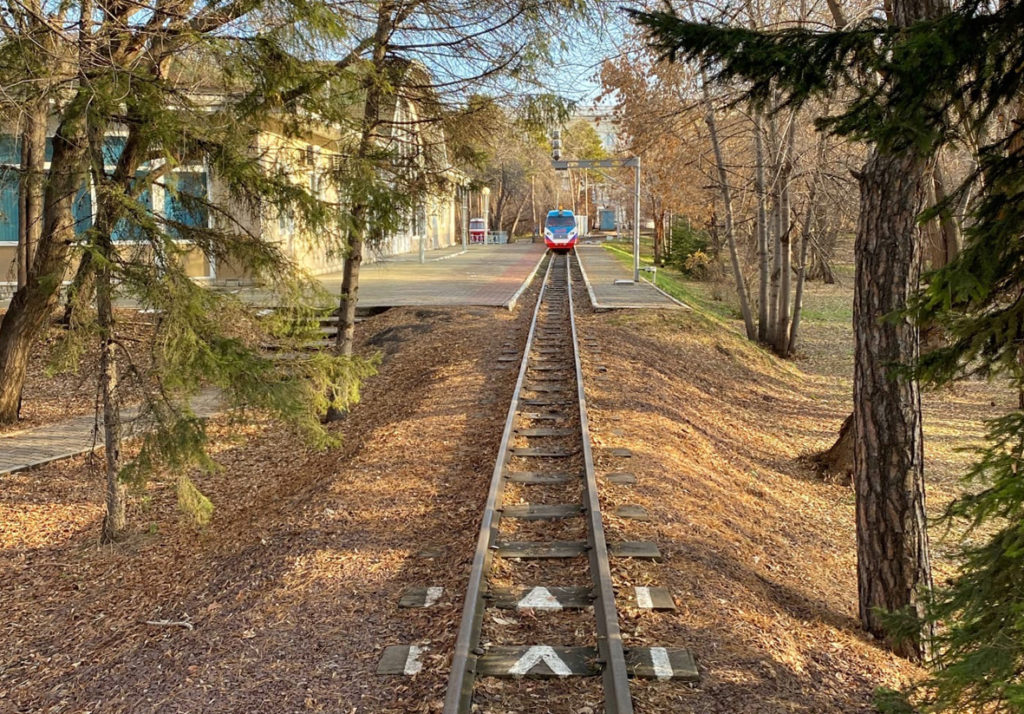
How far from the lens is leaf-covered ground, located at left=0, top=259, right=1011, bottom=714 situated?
4.58 meters

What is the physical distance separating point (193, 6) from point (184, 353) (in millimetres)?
3787

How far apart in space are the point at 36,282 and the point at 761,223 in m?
15.2

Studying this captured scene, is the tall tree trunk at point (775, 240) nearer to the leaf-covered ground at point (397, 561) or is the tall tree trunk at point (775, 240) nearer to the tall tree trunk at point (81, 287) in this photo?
the leaf-covered ground at point (397, 561)

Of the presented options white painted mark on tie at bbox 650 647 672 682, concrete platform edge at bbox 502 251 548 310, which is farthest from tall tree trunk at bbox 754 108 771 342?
white painted mark on tie at bbox 650 647 672 682

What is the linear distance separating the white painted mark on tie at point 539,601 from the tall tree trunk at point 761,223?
13092mm

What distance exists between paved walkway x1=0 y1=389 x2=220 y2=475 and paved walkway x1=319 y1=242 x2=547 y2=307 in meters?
6.59

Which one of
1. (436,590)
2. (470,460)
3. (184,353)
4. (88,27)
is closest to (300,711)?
(436,590)

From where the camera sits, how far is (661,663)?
14.6 ft

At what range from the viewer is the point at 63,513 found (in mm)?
9117

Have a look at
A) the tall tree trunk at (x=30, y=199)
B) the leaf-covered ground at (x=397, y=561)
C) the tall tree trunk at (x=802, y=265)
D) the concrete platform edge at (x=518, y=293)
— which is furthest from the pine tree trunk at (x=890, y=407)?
the concrete platform edge at (x=518, y=293)

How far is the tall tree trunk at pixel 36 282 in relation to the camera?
8.32 metres

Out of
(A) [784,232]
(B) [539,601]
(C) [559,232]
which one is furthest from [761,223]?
(C) [559,232]

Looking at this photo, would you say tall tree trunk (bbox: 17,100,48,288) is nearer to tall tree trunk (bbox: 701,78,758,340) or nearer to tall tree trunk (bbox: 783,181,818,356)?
tall tree trunk (bbox: 701,78,758,340)

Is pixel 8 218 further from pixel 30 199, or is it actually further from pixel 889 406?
pixel 889 406
